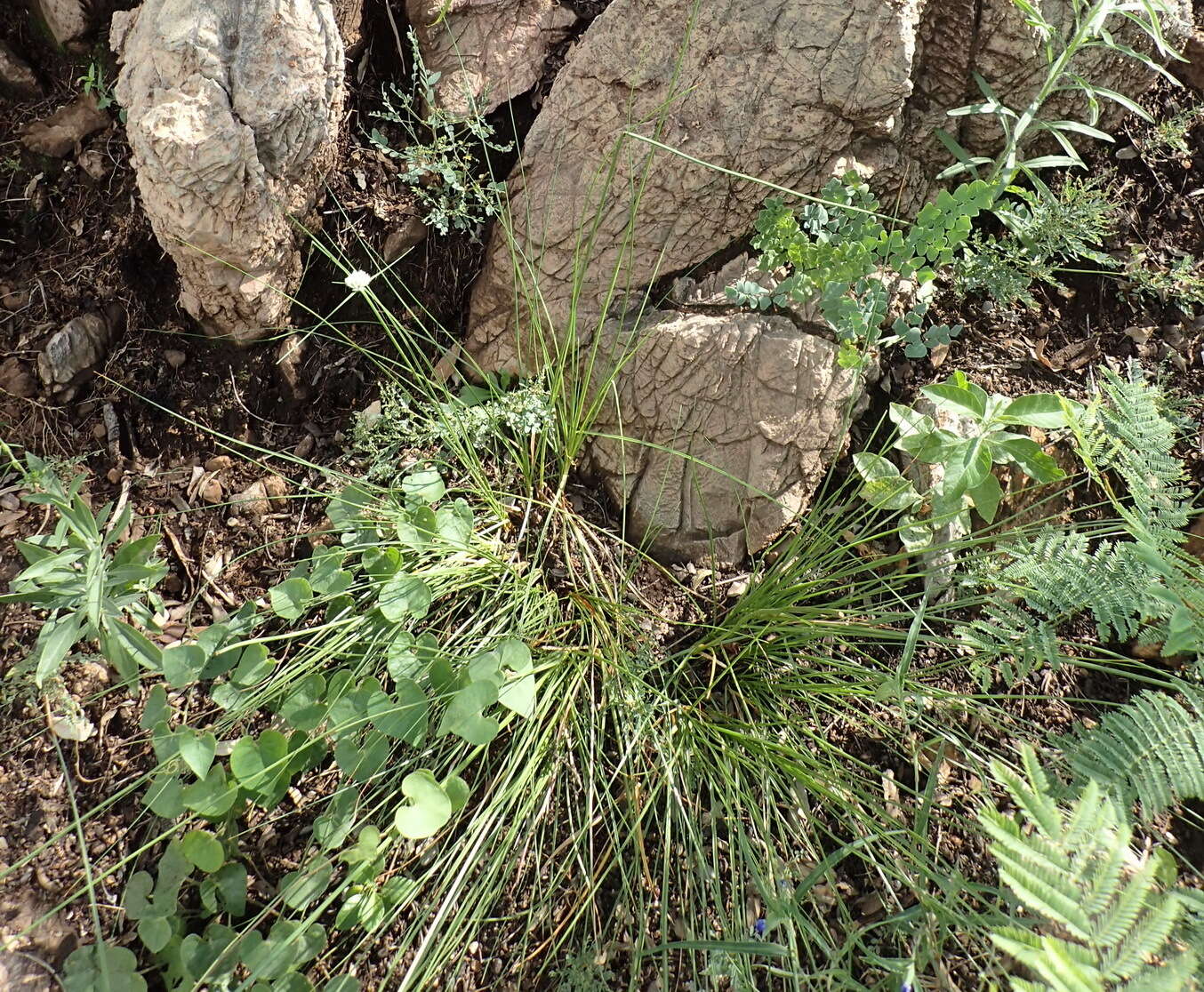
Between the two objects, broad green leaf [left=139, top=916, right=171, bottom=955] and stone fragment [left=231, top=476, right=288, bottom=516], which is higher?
stone fragment [left=231, top=476, right=288, bottom=516]

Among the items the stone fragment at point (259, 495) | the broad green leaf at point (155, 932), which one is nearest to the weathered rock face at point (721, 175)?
the stone fragment at point (259, 495)

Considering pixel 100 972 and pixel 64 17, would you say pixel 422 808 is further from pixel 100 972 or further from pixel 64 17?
pixel 64 17

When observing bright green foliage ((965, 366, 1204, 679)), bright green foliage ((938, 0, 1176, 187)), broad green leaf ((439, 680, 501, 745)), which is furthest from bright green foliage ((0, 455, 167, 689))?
bright green foliage ((938, 0, 1176, 187))

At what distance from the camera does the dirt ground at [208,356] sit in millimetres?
2109

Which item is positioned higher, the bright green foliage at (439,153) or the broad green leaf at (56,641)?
the bright green foliage at (439,153)

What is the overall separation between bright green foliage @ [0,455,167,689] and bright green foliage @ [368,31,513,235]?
42.1 inches

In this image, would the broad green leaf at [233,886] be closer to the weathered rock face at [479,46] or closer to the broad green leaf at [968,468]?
the broad green leaf at [968,468]

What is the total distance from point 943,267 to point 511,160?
122 cm

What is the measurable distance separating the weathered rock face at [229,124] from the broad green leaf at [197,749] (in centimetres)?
109

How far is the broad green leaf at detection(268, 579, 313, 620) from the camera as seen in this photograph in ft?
5.39

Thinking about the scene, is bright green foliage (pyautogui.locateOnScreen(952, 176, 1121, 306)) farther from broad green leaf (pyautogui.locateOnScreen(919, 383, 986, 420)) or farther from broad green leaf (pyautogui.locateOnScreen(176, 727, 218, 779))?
broad green leaf (pyautogui.locateOnScreen(176, 727, 218, 779))

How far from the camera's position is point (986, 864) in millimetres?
1864

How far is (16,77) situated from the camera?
228cm

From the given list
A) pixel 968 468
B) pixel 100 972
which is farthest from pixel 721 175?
pixel 100 972
